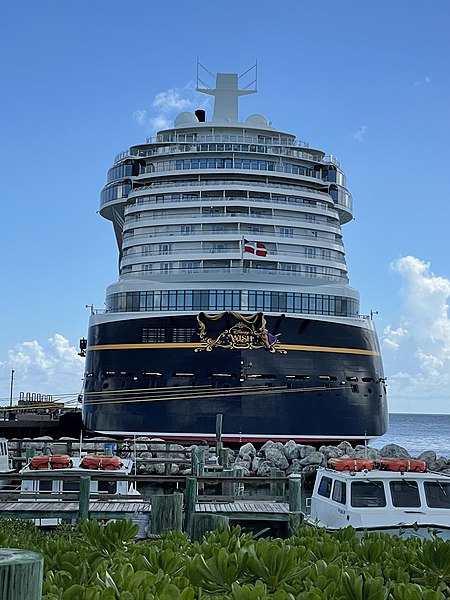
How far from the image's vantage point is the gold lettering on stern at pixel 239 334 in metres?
28.8

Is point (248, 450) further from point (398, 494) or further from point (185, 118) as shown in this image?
point (185, 118)

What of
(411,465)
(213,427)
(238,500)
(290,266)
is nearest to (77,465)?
(238,500)

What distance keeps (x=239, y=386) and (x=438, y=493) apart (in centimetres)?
1588

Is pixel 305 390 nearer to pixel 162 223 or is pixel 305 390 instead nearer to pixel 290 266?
pixel 290 266

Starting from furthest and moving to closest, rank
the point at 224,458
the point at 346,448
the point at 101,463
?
1. the point at 346,448
2. the point at 224,458
3. the point at 101,463

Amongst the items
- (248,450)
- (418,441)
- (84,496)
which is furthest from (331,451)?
(418,441)

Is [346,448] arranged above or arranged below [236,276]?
below

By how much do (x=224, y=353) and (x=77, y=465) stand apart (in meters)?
12.2

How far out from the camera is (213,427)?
92.9 ft

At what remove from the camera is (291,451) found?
2588 cm

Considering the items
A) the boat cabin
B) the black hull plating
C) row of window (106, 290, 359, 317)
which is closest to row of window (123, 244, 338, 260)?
row of window (106, 290, 359, 317)

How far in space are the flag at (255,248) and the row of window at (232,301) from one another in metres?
1.93

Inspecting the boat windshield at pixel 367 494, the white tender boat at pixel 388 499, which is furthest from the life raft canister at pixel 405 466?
the boat windshield at pixel 367 494

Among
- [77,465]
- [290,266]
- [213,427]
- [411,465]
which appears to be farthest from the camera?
[290,266]
